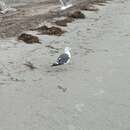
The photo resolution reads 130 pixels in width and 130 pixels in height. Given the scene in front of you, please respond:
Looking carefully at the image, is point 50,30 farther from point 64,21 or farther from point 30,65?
Result: point 30,65

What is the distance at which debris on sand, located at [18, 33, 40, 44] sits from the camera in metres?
13.5

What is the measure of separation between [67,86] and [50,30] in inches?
273

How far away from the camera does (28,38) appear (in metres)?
13.8

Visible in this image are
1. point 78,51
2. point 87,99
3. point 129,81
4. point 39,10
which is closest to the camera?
point 87,99

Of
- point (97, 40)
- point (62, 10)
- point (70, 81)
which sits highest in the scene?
point (70, 81)

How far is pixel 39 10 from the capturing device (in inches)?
914

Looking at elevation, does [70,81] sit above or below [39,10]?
above

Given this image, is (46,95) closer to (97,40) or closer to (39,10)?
(97,40)

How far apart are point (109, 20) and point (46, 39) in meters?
6.28

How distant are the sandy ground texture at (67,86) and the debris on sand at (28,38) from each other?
0.91ft

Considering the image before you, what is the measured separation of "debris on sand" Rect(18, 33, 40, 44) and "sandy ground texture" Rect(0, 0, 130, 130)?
0.91 feet

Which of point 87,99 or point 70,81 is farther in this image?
point 70,81

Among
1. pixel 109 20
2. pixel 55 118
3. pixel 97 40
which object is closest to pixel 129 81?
pixel 55 118

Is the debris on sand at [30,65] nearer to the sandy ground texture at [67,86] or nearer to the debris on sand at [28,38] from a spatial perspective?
the sandy ground texture at [67,86]
